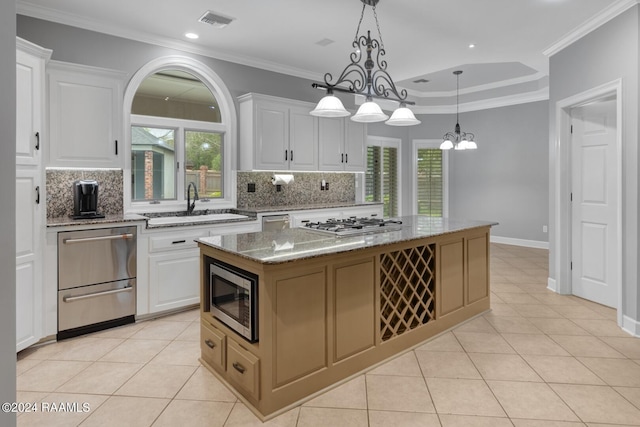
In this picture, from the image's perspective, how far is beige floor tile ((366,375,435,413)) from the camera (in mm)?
2170

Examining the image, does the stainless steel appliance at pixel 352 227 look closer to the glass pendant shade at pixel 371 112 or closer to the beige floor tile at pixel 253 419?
the glass pendant shade at pixel 371 112

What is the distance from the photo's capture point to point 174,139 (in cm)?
435

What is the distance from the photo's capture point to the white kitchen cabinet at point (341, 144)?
5.32m

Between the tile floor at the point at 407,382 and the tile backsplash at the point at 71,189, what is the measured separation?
4.08 feet

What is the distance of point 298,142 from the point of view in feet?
16.5

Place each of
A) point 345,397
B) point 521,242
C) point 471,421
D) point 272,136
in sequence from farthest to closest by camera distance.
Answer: point 521,242, point 272,136, point 345,397, point 471,421

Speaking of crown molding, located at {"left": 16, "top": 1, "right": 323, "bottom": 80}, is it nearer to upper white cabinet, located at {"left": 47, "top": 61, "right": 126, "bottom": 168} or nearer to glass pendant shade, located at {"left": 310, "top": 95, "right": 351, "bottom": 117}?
upper white cabinet, located at {"left": 47, "top": 61, "right": 126, "bottom": 168}

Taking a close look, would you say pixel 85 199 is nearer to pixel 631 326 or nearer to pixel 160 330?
pixel 160 330

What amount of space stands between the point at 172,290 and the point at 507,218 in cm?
633

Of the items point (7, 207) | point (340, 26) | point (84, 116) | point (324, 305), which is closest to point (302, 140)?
point (340, 26)

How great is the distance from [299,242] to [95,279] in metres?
1.98

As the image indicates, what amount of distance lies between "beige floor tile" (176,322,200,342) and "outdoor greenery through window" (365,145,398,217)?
14.7 feet

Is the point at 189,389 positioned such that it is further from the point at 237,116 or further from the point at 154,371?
the point at 237,116

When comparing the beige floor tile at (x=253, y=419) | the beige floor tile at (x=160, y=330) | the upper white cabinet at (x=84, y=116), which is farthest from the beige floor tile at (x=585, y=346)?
the upper white cabinet at (x=84, y=116)
